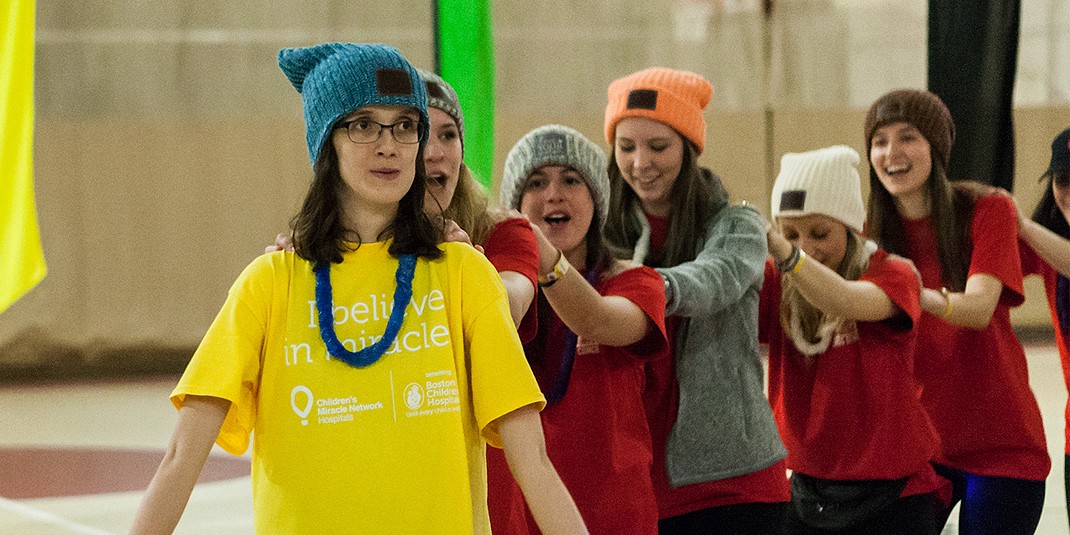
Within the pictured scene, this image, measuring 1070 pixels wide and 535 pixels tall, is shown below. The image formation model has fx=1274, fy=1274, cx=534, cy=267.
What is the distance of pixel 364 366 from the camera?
1.84 m

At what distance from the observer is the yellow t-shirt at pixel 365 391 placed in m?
1.80

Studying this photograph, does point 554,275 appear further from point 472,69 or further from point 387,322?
point 472,69

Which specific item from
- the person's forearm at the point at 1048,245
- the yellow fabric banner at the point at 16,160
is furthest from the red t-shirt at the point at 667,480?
the yellow fabric banner at the point at 16,160

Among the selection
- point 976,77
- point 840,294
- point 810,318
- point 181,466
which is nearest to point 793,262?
point 840,294

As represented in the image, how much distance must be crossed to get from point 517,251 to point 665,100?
99cm

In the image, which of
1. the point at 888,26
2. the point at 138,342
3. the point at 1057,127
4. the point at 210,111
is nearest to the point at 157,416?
the point at 138,342

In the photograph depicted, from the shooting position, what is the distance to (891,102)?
3826mm

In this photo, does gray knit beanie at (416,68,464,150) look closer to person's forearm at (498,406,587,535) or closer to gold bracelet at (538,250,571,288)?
gold bracelet at (538,250,571,288)

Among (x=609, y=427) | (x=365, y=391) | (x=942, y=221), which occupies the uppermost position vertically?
(x=942, y=221)

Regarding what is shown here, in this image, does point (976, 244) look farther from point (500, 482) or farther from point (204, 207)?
point (204, 207)

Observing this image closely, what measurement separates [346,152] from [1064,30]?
9.59 metres

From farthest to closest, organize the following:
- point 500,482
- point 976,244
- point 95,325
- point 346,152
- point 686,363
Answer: point 95,325 < point 976,244 < point 686,363 < point 500,482 < point 346,152

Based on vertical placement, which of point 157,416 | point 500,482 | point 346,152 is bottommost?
point 157,416

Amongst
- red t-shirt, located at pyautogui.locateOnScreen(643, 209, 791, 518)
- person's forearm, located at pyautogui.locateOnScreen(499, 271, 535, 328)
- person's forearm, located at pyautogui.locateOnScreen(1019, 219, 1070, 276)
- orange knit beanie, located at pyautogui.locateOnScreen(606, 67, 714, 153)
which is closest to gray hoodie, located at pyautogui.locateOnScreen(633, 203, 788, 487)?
red t-shirt, located at pyautogui.locateOnScreen(643, 209, 791, 518)
